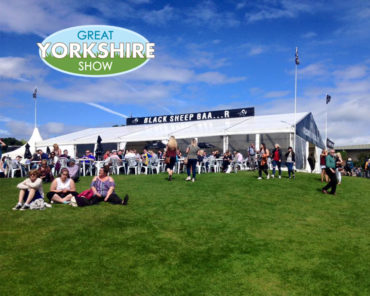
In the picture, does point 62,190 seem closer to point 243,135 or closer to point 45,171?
point 45,171

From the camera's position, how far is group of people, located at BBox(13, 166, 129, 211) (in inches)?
260

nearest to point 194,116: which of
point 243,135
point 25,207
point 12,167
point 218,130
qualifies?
point 243,135

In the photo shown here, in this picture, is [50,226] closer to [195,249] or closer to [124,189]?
[195,249]

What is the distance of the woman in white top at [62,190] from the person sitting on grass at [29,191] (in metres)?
0.45

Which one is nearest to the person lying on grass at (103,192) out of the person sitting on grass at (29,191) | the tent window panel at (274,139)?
the person sitting on grass at (29,191)

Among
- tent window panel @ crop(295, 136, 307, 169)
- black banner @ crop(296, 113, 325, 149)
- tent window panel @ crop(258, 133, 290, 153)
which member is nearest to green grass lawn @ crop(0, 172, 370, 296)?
tent window panel @ crop(295, 136, 307, 169)

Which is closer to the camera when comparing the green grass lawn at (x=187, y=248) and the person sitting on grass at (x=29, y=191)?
the green grass lawn at (x=187, y=248)

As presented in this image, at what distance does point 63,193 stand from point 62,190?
0.07m

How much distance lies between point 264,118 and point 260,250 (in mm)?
Answer: 16883

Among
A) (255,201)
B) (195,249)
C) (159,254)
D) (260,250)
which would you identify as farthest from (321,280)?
(255,201)

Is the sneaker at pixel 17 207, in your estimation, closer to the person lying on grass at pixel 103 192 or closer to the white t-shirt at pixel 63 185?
the white t-shirt at pixel 63 185

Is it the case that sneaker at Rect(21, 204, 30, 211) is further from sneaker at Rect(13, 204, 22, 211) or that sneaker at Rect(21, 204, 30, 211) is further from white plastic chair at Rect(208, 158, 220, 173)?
white plastic chair at Rect(208, 158, 220, 173)

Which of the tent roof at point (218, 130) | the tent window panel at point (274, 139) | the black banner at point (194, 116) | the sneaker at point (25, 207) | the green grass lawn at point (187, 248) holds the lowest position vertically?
the green grass lawn at point (187, 248)

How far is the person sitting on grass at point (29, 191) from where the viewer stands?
6.53m
